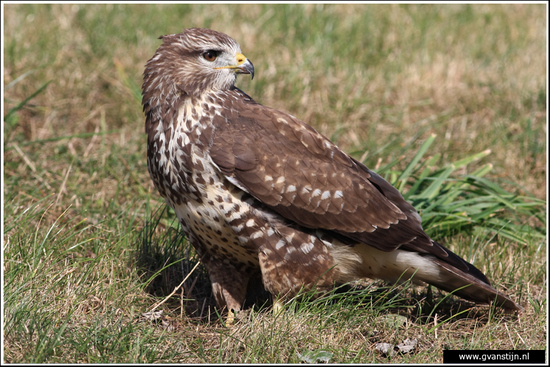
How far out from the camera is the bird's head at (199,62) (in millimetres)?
3789

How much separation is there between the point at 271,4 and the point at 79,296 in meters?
5.36

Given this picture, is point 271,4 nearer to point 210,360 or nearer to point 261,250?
point 261,250

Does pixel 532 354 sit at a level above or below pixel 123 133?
below

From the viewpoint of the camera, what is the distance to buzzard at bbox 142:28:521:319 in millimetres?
3574

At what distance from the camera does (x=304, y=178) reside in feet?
12.2

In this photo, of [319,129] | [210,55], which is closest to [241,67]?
[210,55]

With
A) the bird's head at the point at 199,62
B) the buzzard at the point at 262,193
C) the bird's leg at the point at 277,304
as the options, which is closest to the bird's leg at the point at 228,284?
the buzzard at the point at 262,193

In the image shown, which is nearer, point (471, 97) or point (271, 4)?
point (471, 97)

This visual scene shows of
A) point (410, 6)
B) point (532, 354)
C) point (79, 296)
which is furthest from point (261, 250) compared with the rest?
point (410, 6)

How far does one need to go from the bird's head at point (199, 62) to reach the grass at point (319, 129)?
3.43 feet

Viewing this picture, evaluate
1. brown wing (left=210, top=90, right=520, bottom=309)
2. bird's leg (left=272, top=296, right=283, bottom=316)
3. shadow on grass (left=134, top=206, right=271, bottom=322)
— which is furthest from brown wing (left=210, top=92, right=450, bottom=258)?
shadow on grass (left=134, top=206, right=271, bottom=322)

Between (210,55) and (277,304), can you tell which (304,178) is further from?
(210,55)

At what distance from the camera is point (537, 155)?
601cm

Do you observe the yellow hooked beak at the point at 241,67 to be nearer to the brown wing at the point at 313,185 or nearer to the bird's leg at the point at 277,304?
the brown wing at the point at 313,185
